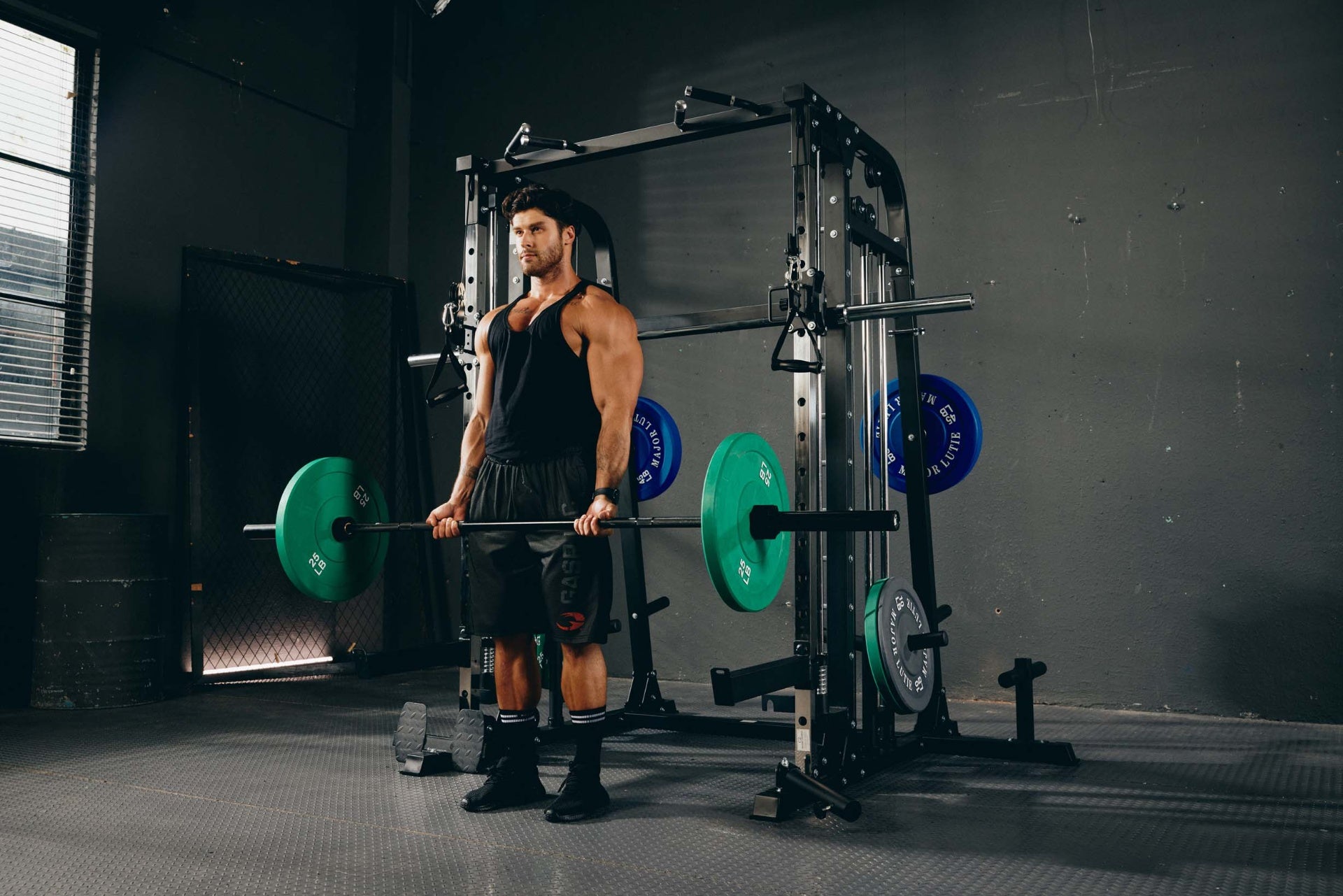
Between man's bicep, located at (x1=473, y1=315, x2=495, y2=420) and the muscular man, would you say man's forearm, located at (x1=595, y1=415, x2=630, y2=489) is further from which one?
man's bicep, located at (x1=473, y1=315, x2=495, y2=420)

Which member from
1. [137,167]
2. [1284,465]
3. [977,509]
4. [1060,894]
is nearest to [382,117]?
[137,167]

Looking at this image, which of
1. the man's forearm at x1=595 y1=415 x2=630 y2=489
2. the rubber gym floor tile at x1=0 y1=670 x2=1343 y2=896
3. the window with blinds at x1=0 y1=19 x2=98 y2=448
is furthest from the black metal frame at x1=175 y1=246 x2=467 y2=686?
the man's forearm at x1=595 y1=415 x2=630 y2=489

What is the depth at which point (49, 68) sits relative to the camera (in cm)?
429

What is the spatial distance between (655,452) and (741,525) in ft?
4.00

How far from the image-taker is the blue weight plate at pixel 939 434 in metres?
3.17

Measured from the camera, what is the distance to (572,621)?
2496 millimetres

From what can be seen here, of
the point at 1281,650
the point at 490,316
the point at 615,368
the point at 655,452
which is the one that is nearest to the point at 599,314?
the point at 615,368

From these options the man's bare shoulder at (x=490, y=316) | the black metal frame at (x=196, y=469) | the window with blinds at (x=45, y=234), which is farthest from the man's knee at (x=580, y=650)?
the window with blinds at (x=45, y=234)

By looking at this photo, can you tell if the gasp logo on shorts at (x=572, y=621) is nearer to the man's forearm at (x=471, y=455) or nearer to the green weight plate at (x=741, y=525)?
the green weight plate at (x=741, y=525)

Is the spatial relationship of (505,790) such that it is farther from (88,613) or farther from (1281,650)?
(1281,650)

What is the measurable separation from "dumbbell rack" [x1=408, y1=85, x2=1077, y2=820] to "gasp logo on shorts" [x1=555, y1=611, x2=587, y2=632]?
0.34m

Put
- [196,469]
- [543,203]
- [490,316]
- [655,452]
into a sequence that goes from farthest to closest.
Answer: [196,469], [655,452], [490,316], [543,203]

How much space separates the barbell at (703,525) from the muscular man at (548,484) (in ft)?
0.27

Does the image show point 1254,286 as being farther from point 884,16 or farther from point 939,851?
point 939,851
